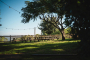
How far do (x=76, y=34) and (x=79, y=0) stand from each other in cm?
177

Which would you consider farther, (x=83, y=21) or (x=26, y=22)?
(x=26, y=22)

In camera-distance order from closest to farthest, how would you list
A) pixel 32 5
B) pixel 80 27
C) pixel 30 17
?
pixel 80 27
pixel 32 5
pixel 30 17

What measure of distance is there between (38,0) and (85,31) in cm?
1575

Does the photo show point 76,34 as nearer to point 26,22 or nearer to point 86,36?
point 86,36

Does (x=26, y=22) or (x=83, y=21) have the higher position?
(x=26, y=22)

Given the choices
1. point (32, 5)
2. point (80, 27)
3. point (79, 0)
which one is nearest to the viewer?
point (79, 0)

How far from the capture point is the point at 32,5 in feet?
56.7

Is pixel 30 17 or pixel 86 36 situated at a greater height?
pixel 30 17

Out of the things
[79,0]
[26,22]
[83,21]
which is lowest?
[83,21]

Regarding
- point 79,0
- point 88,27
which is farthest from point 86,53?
point 79,0

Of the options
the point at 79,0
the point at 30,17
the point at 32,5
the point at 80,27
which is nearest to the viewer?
the point at 79,0

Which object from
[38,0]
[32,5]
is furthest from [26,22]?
[38,0]

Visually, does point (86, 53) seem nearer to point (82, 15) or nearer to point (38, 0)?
point (82, 15)

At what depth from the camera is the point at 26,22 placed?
19.6 meters
